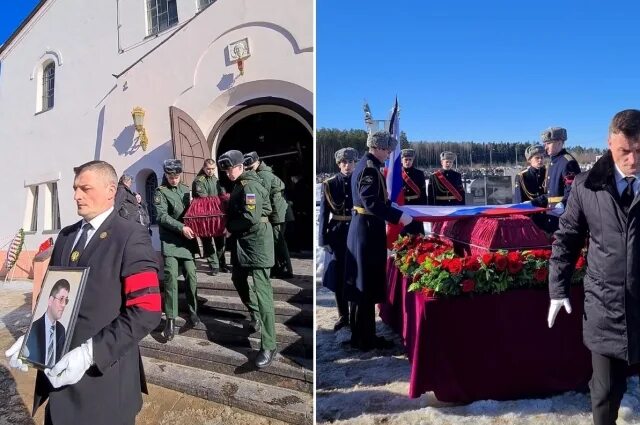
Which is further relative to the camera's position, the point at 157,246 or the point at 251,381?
the point at 157,246

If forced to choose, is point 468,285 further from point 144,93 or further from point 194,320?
point 144,93

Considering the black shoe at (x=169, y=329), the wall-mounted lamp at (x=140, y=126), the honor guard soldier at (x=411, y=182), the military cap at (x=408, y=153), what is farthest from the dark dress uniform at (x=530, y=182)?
the wall-mounted lamp at (x=140, y=126)

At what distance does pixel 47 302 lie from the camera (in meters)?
1.42

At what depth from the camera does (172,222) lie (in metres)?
3.38

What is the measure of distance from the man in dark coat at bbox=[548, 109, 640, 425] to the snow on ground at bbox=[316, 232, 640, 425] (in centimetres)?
55

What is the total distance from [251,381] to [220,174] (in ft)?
7.45

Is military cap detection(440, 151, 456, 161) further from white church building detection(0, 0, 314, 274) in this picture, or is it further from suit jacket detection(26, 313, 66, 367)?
suit jacket detection(26, 313, 66, 367)

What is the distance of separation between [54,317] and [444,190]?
3.93m

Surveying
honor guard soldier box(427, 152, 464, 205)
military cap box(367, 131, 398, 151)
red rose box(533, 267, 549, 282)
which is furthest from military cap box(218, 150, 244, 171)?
honor guard soldier box(427, 152, 464, 205)

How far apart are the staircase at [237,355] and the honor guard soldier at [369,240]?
39 centimetres

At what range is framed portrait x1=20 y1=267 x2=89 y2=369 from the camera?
133cm

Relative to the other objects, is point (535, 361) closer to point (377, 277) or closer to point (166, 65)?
point (377, 277)

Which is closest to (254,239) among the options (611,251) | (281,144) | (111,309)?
(111,309)

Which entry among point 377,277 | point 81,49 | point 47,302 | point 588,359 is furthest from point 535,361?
point 81,49
